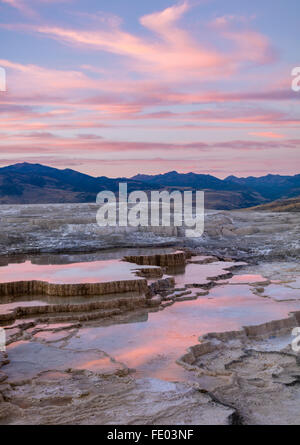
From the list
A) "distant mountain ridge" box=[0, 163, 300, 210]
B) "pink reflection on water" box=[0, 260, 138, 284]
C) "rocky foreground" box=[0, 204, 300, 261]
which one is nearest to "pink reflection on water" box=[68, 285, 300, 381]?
"pink reflection on water" box=[0, 260, 138, 284]

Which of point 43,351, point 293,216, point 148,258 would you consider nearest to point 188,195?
point 293,216

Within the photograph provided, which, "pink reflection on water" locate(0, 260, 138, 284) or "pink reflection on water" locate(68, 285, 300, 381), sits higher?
"pink reflection on water" locate(0, 260, 138, 284)

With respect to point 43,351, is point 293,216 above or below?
above

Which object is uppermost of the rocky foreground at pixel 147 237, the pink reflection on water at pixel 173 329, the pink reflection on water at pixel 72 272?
the rocky foreground at pixel 147 237

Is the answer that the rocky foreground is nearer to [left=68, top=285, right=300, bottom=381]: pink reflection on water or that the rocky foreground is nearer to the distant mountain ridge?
[left=68, top=285, right=300, bottom=381]: pink reflection on water

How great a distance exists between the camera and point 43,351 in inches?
305


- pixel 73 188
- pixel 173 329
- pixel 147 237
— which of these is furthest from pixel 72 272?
pixel 73 188

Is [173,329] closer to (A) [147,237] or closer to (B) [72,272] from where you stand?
(B) [72,272]

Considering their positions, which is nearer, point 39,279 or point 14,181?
point 39,279

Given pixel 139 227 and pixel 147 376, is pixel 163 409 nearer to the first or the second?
pixel 147 376

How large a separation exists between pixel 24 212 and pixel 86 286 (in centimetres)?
1706

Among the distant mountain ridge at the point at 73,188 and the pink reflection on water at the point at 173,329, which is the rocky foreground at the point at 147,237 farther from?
the distant mountain ridge at the point at 73,188

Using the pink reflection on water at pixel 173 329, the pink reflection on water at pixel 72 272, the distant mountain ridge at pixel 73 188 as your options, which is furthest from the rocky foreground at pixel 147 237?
the distant mountain ridge at pixel 73 188

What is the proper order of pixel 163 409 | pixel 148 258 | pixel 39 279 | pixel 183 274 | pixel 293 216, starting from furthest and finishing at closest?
pixel 293 216
pixel 148 258
pixel 183 274
pixel 39 279
pixel 163 409
